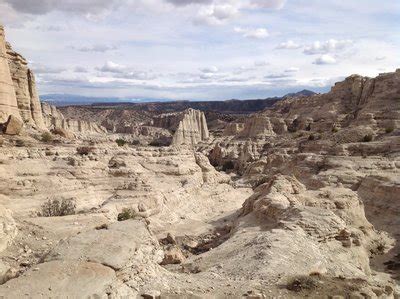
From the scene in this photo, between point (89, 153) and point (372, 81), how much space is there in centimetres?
5267

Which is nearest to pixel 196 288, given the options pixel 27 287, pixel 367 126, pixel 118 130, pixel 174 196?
pixel 27 287

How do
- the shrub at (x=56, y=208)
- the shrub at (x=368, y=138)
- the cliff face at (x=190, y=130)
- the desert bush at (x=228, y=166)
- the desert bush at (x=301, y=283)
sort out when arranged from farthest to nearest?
the cliff face at (x=190, y=130) < the desert bush at (x=228, y=166) < the shrub at (x=368, y=138) < the shrub at (x=56, y=208) < the desert bush at (x=301, y=283)

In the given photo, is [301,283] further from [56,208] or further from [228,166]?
[228,166]

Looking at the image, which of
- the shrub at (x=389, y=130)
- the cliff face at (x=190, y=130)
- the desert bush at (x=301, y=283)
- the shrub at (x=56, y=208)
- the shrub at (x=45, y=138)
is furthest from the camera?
the cliff face at (x=190, y=130)

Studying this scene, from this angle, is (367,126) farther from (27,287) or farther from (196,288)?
(27,287)

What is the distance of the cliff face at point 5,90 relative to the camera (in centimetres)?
2830

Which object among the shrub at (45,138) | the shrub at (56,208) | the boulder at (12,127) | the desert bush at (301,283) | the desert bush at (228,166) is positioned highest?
the boulder at (12,127)

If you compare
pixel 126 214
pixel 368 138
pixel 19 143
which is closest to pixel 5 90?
pixel 19 143

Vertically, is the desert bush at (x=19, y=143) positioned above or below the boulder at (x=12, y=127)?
below

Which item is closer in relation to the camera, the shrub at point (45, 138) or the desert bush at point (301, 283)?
the desert bush at point (301, 283)

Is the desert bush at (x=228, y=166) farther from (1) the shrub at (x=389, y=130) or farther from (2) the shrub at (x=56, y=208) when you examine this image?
(2) the shrub at (x=56, y=208)

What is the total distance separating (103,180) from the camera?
2322 cm

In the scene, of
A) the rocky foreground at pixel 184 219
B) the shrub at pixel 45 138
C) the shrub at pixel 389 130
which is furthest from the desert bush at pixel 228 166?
the shrub at pixel 45 138

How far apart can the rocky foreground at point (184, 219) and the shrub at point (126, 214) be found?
155 millimetres
